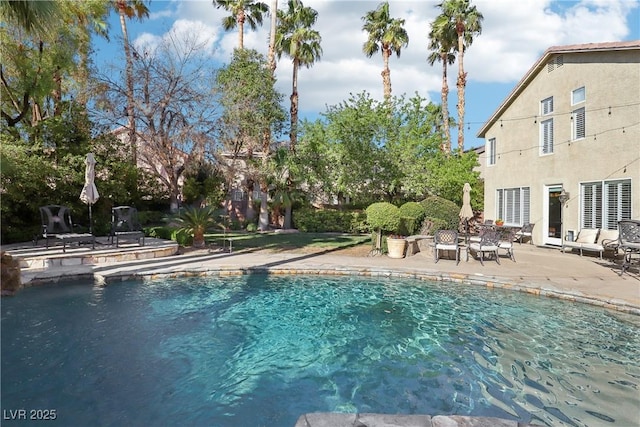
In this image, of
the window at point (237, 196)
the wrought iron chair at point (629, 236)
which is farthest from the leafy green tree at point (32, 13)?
the window at point (237, 196)

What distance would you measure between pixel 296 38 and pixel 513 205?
18860mm

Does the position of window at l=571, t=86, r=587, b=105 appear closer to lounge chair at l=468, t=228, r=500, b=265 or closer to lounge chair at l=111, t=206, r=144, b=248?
lounge chair at l=468, t=228, r=500, b=265

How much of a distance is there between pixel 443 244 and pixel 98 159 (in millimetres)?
14660

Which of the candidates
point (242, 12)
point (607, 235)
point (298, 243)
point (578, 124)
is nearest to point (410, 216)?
point (298, 243)

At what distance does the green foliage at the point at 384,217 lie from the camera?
44.0ft

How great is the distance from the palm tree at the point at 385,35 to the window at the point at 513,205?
13675mm

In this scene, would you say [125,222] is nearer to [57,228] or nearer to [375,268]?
[57,228]

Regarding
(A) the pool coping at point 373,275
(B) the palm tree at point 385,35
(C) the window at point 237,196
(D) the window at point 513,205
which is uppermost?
(B) the palm tree at point 385,35

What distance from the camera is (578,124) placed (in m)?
14.1

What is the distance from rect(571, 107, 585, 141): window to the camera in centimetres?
1394

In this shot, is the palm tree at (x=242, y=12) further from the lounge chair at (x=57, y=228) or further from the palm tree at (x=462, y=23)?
the lounge chair at (x=57, y=228)

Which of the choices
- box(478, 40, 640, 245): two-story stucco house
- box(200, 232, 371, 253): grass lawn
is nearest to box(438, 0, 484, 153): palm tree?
box(478, 40, 640, 245): two-story stucco house

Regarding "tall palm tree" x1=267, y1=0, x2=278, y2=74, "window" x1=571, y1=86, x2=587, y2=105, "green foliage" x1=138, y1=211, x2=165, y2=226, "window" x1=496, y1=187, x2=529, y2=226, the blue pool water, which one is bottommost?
the blue pool water

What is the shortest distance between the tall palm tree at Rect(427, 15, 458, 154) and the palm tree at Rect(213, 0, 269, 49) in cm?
1353
